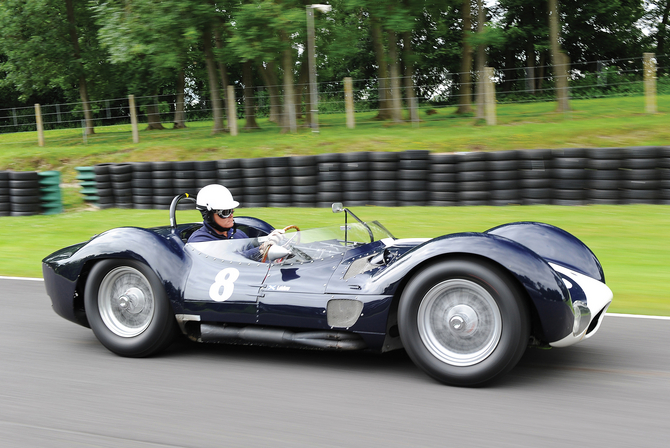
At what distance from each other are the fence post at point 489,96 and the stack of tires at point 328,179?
563cm

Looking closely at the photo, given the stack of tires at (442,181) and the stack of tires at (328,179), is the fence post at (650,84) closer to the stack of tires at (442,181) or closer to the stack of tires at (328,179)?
the stack of tires at (442,181)

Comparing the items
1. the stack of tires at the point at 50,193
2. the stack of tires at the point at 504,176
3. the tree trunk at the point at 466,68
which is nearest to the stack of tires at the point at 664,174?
the stack of tires at the point at 504,176

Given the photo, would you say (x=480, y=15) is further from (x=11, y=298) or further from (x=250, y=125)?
(x=11, y=298)

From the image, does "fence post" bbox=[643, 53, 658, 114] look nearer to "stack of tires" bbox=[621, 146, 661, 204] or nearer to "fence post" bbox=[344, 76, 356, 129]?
"stack of tires" bbox=[621, 146, 661, 204]

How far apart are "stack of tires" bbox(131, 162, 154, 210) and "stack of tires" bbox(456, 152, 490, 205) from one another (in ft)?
19.9

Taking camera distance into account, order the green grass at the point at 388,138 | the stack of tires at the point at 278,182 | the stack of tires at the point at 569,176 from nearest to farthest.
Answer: the stack of tires at the point at 569,176 < the stack of tires at the point at 278,182 < the green grass at the point at 388,138

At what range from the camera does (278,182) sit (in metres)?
11.9

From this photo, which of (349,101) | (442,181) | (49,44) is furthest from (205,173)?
(49,44)

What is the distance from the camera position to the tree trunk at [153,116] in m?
21.9

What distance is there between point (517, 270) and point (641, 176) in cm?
721

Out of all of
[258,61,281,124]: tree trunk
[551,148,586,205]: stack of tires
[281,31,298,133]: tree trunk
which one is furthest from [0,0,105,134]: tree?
[551,148,586,205]: stack of tires

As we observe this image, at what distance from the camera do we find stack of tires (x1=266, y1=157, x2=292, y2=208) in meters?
11.8

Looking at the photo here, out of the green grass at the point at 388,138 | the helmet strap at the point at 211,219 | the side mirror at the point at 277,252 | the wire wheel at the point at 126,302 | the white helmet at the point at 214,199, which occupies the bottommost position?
the wire wheel at the point at 126,302

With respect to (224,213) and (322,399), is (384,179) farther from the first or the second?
(322,399)
